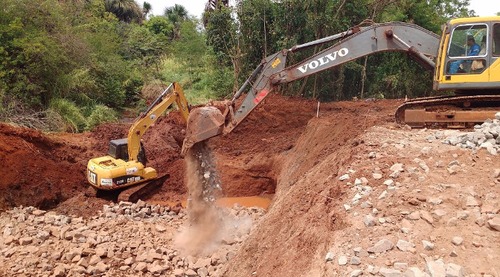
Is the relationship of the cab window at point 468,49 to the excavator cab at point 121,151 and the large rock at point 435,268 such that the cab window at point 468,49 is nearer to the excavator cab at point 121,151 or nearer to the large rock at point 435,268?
the large rock at point 435,268

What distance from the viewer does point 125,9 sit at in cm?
3238

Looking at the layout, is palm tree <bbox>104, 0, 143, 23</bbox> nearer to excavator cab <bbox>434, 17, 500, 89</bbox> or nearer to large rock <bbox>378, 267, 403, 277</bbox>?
excavator cab <bbox>434, 17, 500, 89</bbox>

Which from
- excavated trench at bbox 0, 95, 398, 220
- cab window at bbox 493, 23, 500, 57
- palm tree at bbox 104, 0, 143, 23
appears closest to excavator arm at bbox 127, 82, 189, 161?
excavated trench at bbox 0, 95, 398, 220

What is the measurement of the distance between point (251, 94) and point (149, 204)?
283cm

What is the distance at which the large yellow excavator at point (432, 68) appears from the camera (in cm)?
713

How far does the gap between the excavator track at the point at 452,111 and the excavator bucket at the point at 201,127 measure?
3.13 meters

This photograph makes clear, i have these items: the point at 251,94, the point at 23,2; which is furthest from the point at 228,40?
the point at 251,94

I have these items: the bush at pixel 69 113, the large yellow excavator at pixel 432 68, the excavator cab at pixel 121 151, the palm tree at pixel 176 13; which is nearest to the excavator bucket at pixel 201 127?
the large yellow excavator at pixel 432 68

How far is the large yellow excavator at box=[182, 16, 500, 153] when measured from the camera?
7.13 metres

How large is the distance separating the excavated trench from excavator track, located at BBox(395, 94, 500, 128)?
3.42 feet

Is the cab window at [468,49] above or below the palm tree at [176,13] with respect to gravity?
below

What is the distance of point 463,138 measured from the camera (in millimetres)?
5707

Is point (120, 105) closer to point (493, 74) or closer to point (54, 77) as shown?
point (54, 77)

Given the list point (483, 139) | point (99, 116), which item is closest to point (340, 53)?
point (483, 139)
